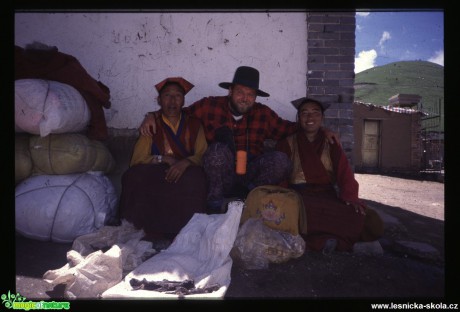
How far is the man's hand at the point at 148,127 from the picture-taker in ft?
9.54

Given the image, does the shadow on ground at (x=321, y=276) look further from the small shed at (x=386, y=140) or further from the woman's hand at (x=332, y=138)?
the small shed at (x=386, y=140)

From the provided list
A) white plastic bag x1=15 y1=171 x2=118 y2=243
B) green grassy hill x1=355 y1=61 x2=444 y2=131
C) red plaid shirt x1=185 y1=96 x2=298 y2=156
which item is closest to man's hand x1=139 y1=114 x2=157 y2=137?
red plaid shirt x1=185 y1=96 x2=298 y2=156

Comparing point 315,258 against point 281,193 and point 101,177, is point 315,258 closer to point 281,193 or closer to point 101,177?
point 281,193

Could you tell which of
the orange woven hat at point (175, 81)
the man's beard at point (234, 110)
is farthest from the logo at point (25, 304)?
the man's beard at point (234, 110)

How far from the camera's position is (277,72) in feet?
12.0

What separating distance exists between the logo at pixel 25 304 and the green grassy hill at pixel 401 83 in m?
48.6

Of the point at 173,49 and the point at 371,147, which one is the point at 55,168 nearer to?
the point at 173,49

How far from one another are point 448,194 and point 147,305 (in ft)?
7.82

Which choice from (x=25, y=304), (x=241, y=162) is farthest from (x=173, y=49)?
(x=25, y=304)

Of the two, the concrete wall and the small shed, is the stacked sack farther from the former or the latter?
the small shed

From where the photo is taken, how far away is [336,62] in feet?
11.5

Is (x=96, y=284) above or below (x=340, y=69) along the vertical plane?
below

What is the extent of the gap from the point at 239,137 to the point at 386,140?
42.6ft

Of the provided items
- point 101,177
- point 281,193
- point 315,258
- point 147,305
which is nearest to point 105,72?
point 101,177
